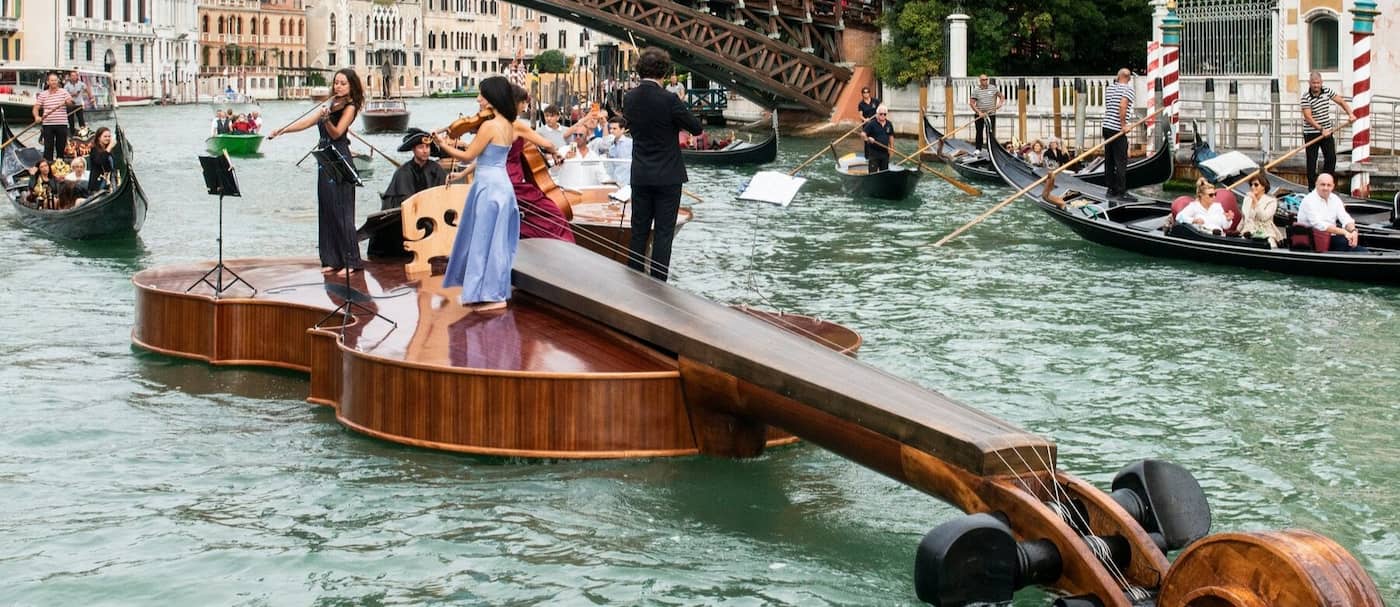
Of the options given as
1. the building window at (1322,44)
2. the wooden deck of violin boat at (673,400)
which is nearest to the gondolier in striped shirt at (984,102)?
the building window at (1322,44)

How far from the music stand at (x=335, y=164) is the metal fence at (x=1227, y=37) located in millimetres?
14105

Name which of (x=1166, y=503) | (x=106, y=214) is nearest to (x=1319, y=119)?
(x=106, y=214)

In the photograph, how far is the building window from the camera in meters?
18.0

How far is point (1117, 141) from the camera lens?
1382 cm

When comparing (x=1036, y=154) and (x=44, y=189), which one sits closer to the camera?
(x=44, y=189)

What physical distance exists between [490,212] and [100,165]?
716 centimetres

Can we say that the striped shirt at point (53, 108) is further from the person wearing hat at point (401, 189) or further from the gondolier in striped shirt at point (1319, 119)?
the gondolier in striped shirt at point (1319, 119)

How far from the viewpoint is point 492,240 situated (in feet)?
19.4

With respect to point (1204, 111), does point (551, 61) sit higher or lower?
higher

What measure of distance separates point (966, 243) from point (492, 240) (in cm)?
686

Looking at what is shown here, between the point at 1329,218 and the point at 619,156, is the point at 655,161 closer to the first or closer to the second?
the point at 1329,218

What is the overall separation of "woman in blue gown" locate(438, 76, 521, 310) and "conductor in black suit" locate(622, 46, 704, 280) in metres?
0.61

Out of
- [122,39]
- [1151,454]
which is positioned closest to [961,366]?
[1151,454]

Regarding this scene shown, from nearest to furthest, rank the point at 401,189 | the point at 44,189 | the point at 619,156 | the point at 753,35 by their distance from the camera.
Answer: the point at 401,189 < the point at 619,156 < the point at 44,189 < the point at 753,35
